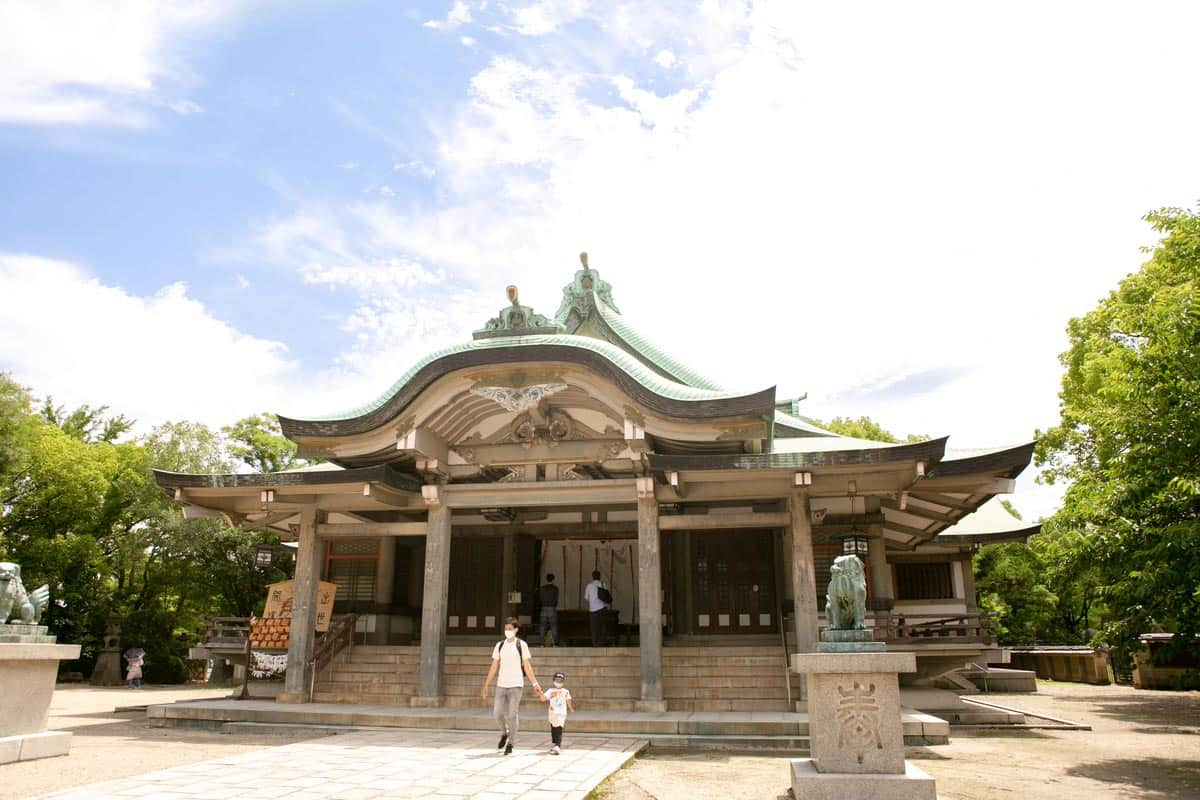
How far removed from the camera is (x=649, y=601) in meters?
12.6

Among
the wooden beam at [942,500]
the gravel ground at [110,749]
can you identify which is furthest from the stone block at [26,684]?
the wooden beam at [942,500]

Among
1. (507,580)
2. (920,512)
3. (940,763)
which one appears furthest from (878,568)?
(507,580)

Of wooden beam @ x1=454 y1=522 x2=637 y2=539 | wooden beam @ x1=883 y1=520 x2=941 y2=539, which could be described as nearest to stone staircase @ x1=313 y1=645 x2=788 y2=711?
wooden beam @ x1=454 y1=522 x2=637 y2=539

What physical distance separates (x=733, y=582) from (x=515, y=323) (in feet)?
22.6

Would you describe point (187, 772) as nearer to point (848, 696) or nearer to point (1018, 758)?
point (848, 696)

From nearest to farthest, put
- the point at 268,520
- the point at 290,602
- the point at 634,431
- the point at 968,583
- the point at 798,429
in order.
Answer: the point at 634,431 → the point at 290,602 → the point at 798,429 → the point at 268,520 → the point at 968,583

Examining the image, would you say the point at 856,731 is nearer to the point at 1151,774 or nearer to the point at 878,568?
the point at 1151,774

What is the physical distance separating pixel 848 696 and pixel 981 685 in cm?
1692

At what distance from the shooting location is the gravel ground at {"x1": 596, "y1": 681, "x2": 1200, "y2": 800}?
776 centimetres

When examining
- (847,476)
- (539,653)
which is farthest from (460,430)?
(847,476)

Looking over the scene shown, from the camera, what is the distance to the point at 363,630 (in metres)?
17.0

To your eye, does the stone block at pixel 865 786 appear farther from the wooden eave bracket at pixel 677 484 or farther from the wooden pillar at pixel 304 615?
the wooden pillar at pixel 304 615

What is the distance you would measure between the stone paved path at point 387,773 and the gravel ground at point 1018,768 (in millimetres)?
551

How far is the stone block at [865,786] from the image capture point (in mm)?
6559
